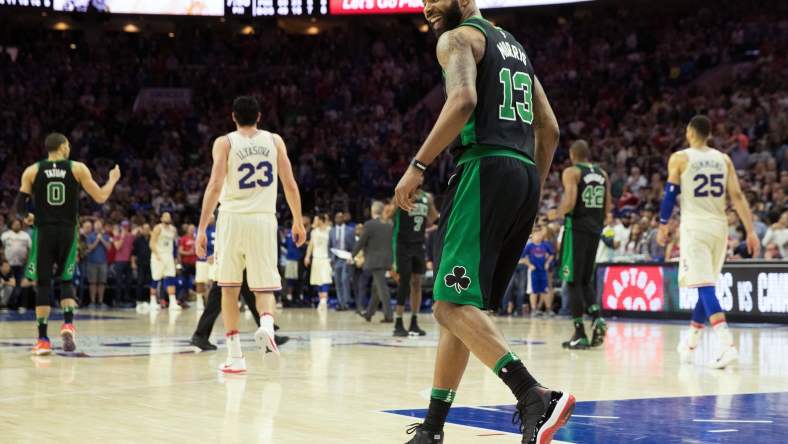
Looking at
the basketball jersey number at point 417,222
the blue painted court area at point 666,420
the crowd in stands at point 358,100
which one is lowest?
the blue painted court area at point 666,420

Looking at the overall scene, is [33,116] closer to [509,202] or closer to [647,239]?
[647,239]

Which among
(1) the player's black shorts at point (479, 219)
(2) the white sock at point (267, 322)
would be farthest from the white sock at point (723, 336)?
(1) the player's black shorts at point (479, 219)

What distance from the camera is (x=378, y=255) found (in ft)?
58.0

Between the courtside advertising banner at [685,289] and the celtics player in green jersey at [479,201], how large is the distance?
40.4 ft

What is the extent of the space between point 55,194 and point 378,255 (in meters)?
7.88

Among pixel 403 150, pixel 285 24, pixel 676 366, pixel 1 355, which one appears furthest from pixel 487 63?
pixel 285 24

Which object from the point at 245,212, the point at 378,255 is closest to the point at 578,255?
the point at 245,212

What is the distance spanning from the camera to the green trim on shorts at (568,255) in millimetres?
11688

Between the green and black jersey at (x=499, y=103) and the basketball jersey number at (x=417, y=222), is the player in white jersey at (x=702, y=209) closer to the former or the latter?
the basketball jersey number at (x=417, y=222)

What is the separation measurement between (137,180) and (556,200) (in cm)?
1344

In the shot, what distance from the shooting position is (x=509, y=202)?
15.5ft

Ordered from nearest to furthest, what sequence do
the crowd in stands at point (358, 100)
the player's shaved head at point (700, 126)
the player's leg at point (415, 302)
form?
1. the player's shaved head at point (700, 126)
2. the player's leg at point (415, 302)
3. the crowd in stands at point (358, 100)

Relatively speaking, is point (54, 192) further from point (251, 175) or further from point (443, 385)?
→ point (443, 385)

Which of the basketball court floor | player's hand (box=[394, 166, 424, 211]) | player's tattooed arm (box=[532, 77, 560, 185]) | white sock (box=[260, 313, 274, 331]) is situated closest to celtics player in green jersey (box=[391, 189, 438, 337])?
the basketball court floor
